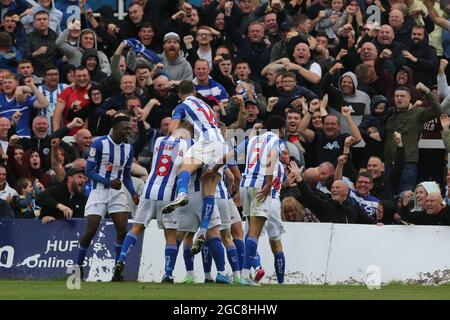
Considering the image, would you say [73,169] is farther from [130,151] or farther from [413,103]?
[413,103]

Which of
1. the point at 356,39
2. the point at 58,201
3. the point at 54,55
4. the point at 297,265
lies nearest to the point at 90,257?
the point at 58,201

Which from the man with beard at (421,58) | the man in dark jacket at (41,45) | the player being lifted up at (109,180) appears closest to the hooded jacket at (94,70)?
the man in dark jacket at (41,45)

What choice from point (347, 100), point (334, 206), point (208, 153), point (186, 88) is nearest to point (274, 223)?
point (208, 153)

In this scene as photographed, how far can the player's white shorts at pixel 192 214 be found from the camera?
66.4 feet

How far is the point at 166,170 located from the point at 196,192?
52 centimetres

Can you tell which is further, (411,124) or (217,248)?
(411,124)

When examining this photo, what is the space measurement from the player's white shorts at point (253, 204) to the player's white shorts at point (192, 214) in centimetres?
55

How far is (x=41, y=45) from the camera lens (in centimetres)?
2619

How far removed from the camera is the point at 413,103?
25047 mm

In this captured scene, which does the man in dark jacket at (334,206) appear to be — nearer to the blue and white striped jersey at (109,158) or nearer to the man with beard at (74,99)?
the blue and white striped jersey at (109,158)

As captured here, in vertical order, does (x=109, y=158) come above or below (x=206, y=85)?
below

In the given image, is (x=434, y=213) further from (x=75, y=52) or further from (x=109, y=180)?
(x=75, y=52)

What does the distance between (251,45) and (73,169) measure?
5140 millimetres
